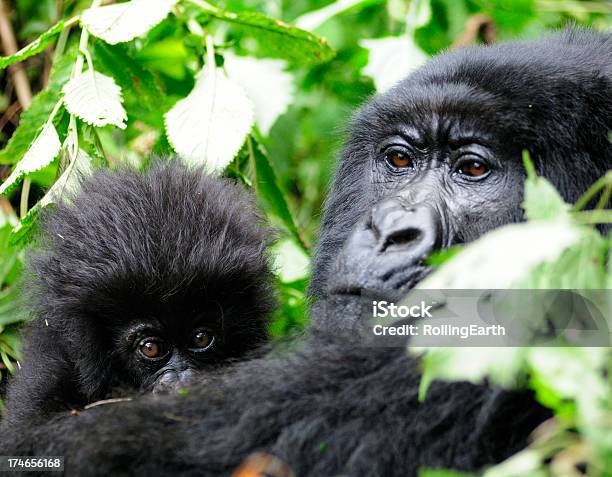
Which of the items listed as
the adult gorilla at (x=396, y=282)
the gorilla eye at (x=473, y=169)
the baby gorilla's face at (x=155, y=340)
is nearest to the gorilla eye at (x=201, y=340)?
the baby gorilla's face at (x=155, y=340)

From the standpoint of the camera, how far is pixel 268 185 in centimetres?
390

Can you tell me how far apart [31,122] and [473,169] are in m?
1.82

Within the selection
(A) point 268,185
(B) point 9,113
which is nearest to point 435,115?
(A) point 268,185

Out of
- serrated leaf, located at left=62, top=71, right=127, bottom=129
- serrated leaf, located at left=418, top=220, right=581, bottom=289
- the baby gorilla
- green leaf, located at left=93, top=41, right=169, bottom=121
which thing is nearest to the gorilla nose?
the baby gorilla

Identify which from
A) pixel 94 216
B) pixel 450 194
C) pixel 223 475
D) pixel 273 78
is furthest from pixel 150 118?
pixel 223 475

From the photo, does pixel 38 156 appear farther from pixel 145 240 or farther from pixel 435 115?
pixel 435 115

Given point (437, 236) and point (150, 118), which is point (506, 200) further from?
point (150, 118)

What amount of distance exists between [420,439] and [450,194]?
0.91 meters

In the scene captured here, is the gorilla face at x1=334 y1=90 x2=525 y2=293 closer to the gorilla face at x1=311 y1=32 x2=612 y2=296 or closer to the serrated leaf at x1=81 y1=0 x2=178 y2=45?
the gorilla face at x1=311 y1=32 x2=612 y2=296

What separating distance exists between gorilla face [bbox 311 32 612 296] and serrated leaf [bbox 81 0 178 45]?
3.14 ft

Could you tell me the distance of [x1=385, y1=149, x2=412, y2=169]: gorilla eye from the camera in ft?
9.51

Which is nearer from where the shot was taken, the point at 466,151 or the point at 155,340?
the point at 466,151

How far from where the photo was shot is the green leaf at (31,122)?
3547mm

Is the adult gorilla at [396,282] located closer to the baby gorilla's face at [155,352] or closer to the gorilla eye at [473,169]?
the gorilla eye at [473,169]
